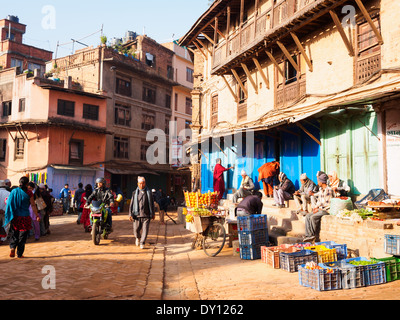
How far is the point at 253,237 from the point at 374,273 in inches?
112

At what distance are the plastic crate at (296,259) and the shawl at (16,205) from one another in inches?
231

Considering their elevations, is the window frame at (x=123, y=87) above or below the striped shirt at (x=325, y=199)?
above

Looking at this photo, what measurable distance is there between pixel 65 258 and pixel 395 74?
10035 mm

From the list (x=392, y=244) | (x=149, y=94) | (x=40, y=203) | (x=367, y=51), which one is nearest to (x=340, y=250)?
(x=392, y=244)

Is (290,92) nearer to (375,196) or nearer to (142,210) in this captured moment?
(375,196)

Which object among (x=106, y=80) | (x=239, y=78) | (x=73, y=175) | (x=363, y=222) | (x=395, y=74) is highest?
(x=106, y=80)

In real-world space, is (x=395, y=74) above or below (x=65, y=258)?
above

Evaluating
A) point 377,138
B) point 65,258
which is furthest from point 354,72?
point 65,258

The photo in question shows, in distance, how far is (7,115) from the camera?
2819 cm

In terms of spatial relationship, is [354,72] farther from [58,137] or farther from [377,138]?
[58,137]

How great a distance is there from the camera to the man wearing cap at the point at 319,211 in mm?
8242

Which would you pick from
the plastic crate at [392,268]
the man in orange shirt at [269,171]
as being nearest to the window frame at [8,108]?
the man in orange shirt at [269,171]

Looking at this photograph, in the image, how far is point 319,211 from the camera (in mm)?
8359

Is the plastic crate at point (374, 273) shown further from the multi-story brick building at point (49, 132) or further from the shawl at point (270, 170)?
the multi-story brick building at point (49, 132)
